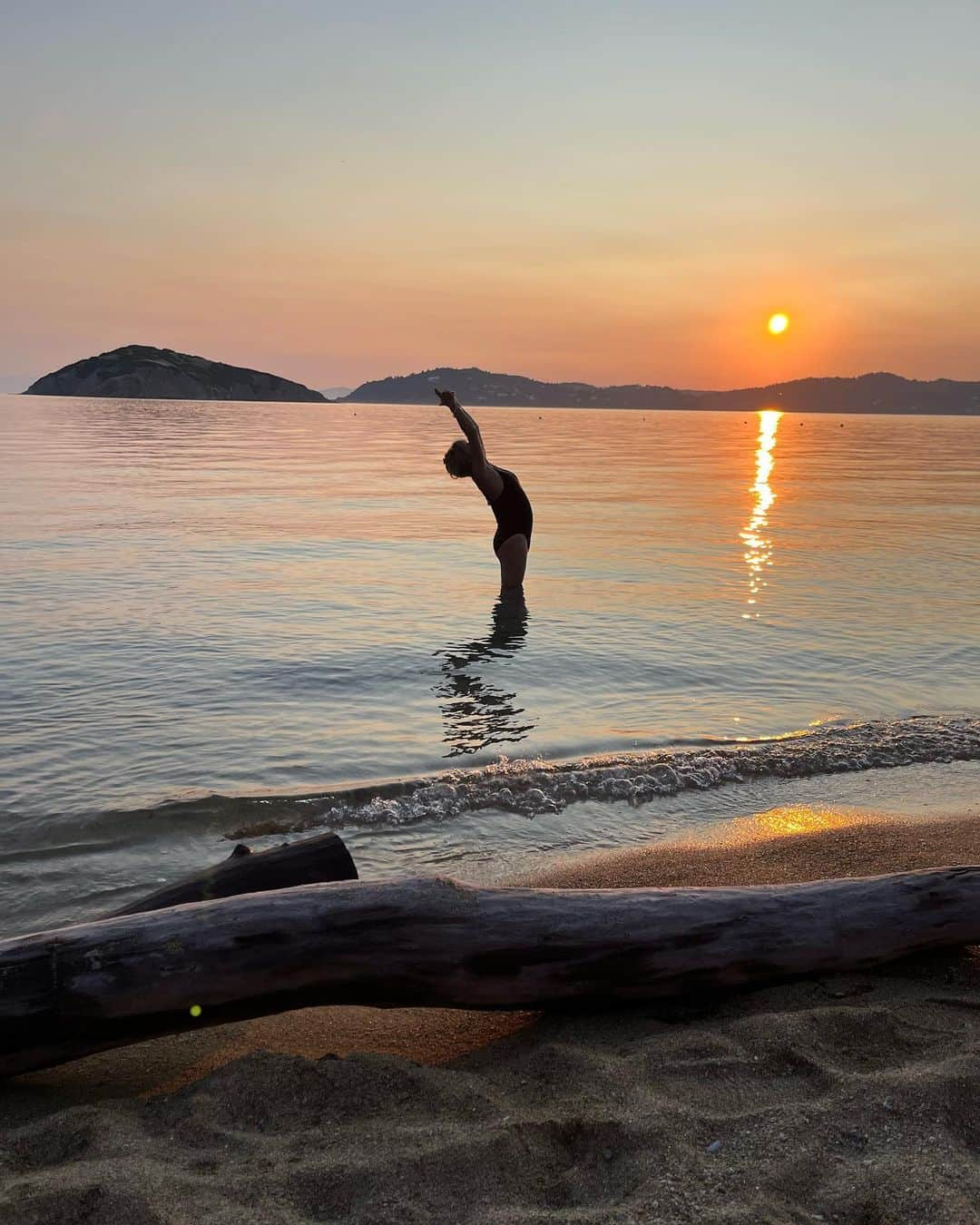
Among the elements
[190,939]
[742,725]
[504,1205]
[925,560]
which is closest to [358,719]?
[742,725]

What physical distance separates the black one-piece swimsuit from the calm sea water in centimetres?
111

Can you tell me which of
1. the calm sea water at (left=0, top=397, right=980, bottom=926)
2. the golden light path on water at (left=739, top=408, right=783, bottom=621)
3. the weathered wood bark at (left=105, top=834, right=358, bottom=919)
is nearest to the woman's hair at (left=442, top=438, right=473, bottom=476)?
the calm sea water at (left=0, top=397, right=980, bottom=926)

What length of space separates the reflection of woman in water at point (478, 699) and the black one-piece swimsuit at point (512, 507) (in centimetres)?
147

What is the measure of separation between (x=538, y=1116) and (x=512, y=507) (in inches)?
411

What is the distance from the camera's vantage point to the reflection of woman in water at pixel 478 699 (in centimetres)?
825

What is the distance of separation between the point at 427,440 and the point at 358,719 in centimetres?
6722

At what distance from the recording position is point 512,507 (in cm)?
1311

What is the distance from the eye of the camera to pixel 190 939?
11.5 feet

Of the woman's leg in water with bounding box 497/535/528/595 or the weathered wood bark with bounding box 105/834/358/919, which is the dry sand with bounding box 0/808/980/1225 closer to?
the weathered wood bark with bounding box 105/834/358/919

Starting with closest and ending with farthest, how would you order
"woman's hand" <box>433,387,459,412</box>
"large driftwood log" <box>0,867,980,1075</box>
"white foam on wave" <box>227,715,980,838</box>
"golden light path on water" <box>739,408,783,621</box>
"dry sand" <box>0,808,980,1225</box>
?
1. "dry sand" <box>0,808,980,1225</box>
2. "large driftwood log" <box>0,867,980,1075</box>
3. "white foam on wave" <box>227,715,980,838</box>
4. "woman's hand" <box>433,387,459,412</box>
5. "golden light path on water" <box>739,408,783,621</box>

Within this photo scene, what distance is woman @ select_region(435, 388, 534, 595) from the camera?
11558mm

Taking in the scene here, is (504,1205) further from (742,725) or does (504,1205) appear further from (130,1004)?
(742,725)

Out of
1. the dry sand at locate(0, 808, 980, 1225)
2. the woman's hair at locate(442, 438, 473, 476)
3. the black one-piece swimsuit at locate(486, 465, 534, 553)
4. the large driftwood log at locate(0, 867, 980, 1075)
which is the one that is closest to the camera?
the dry sand at locate(0, 808, 980, 1225)

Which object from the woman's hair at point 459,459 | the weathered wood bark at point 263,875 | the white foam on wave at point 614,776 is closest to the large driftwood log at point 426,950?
the weathered wood bark at point 263,875
